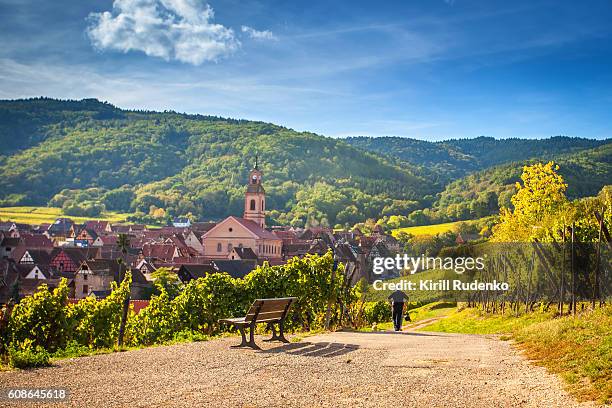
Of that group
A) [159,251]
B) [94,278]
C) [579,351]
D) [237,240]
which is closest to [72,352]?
[579,351]

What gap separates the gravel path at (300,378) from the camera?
8875mm

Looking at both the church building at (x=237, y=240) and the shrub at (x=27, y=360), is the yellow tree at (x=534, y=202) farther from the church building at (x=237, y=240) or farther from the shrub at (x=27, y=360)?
the church building at (x=237, y=240)

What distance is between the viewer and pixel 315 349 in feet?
46.1

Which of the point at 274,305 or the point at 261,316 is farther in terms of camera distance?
the point at 274,305

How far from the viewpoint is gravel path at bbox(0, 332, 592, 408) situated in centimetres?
888

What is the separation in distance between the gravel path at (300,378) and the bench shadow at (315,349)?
0.07 ft

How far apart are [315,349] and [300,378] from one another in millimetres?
3638

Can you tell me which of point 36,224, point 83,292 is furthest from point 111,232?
point 83,292

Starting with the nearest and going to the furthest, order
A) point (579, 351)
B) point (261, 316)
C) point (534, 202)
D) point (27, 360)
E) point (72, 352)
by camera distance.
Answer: point (27, 360) < point (579, 351) < point (72, 352) < point (261, 316) < point (534, 202)

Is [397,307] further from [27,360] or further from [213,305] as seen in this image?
[27,360]

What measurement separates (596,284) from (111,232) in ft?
570

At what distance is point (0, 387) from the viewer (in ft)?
30.2

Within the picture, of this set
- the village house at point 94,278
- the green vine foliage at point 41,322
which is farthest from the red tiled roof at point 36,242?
the green vine foliage at point 41,322

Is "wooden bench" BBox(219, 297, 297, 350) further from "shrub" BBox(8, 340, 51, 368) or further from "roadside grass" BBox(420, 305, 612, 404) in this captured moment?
"roadside grass" BBox(420, 305, 612, 404)
